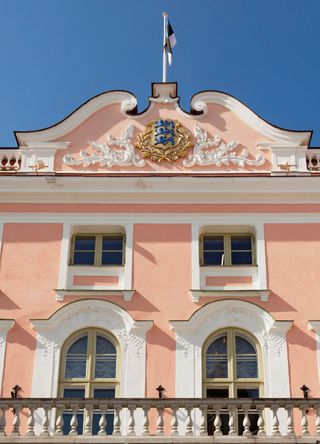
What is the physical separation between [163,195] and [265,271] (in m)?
2.70

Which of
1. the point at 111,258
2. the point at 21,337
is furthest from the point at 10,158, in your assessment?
the point at 21,337

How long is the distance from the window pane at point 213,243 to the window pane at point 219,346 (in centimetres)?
206

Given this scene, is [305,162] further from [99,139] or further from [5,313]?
[5,313]

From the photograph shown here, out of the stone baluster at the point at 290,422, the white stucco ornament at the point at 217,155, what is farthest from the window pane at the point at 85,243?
the stone baluster at the point at 290,422

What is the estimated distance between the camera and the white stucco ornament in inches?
641

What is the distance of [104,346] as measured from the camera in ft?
48.0

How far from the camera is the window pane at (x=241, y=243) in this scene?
15.8 metres

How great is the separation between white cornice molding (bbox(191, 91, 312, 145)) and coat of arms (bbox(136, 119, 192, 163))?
0.75m

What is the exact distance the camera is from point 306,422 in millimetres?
12406

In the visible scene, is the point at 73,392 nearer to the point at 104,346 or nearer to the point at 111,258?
the point at 104,346

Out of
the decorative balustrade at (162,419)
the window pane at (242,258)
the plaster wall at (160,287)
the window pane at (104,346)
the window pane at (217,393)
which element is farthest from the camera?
the window pane at (242,258)

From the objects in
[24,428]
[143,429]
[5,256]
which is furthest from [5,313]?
[143,429]

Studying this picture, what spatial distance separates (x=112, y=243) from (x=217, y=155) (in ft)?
9.99

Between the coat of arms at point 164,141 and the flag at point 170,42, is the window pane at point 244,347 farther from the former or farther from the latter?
the flag at point 170,42
